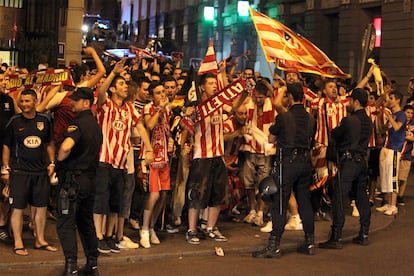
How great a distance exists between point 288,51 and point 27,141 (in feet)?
15.3

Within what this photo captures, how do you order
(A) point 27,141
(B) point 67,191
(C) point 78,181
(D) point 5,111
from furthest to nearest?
(D) point 5,111 → (A) point 27,141 → (C) point 78,181 → (B) point 67,191

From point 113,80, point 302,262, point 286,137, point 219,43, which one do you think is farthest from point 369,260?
point 219,43

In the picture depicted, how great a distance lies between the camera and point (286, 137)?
988cm

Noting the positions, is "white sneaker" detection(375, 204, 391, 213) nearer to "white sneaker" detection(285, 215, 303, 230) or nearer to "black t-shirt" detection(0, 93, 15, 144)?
"white sneaker" detection(285, 215, 303, 230)

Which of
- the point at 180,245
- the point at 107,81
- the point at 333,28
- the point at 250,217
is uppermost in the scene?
the point at 333,28

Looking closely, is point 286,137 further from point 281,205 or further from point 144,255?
point 144,255

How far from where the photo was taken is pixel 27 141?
917 cm

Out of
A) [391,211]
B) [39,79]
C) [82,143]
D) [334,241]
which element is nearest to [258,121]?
[334,241]

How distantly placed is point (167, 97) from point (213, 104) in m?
0.63

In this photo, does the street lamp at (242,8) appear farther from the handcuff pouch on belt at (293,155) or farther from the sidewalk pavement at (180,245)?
the handcuff pouch on belt at (293,155)

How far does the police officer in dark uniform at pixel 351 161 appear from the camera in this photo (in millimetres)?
10602

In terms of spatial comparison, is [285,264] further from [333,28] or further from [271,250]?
[333,28]

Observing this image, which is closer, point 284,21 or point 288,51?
point 288,51

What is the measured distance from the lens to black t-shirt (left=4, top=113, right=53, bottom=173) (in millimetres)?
9172
